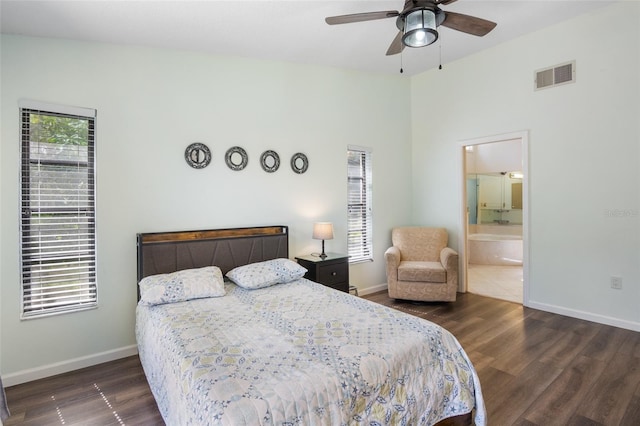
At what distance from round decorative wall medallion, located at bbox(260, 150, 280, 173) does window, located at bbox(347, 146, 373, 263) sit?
1.13 meters

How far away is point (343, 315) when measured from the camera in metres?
2.16

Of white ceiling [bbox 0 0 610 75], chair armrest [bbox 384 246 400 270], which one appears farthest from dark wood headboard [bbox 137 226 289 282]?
white ceiling [bbox 0 0 610 75]

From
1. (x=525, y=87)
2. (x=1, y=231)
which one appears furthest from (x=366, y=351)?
(x=525, y=87)

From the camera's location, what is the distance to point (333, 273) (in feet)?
12.1

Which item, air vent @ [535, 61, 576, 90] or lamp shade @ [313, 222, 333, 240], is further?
lamp shade @ [313, 222, 333, 240]

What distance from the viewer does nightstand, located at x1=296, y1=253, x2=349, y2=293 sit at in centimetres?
356

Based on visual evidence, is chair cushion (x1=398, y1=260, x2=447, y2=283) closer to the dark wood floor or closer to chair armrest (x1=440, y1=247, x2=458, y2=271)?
chair armrest (x1=440, y1=247, x2=458, y2=271)

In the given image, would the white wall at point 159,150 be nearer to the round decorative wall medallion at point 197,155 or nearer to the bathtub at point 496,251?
the round decorative wall medallion at point 197,155

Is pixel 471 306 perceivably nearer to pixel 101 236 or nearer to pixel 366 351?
pixel 366 351

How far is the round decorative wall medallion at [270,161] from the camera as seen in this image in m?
3.65

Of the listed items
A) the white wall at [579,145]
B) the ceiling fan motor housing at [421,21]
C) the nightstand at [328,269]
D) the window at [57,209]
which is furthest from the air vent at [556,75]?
the window at [57,209]

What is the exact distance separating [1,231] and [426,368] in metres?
3.11

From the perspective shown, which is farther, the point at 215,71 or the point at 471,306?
the point at 471,306

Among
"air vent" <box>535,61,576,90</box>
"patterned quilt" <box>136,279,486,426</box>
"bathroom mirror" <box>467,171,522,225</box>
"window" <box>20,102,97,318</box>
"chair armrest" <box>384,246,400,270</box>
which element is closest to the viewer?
"patterned quilt" <box>136,279,486,426</box>
